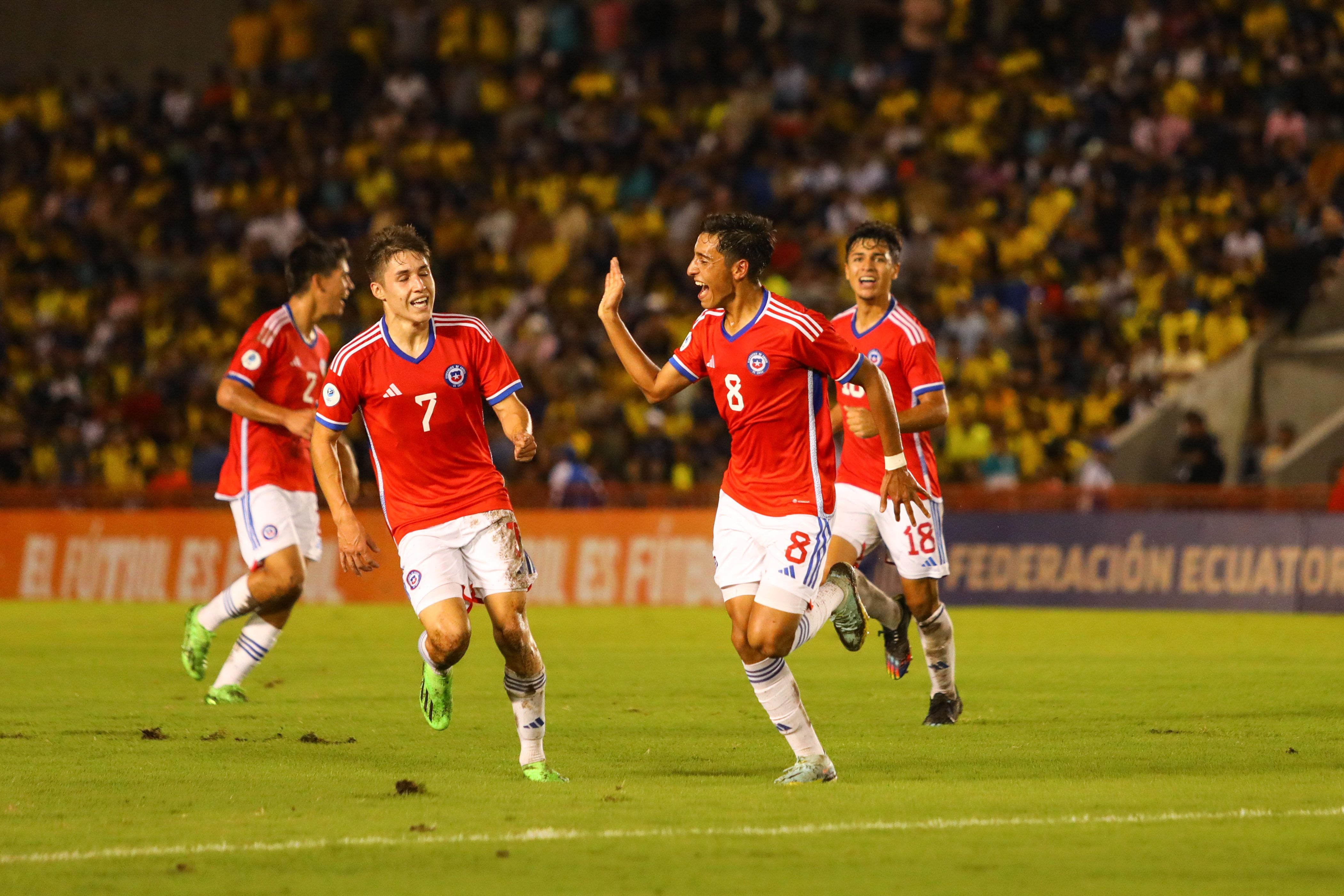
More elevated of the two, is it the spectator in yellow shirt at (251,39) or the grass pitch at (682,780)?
the spectator in yellow shirt at (251,39)

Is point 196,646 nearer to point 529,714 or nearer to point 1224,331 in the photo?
point 529,714

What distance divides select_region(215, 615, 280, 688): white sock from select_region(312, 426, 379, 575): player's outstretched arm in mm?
2946

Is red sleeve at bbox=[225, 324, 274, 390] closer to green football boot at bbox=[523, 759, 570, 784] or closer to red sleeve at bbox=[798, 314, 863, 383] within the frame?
green football boot at bbox=[523, 759, 570, 784]

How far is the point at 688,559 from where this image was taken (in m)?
20.8

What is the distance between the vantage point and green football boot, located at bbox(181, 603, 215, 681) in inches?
458

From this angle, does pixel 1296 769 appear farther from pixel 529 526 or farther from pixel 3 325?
pixel 3 325

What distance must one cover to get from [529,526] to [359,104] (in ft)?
40.3

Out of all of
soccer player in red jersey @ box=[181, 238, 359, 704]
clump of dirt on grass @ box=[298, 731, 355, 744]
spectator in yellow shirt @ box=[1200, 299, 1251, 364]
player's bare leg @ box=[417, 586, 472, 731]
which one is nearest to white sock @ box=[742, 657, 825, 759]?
player's bare leg @ box=[417, 586, 472, 731]

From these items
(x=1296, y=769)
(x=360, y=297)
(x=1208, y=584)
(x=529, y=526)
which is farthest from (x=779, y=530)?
(x=360, y=297)

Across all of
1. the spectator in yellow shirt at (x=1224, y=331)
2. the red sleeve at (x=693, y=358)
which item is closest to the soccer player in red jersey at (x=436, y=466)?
the red sleeve at (x=693, y=358)

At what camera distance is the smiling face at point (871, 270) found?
1039cm

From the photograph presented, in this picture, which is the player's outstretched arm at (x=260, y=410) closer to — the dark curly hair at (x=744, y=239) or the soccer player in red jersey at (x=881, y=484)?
the soccer player in red jersey at (x=881, y=484)

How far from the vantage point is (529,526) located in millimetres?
21516

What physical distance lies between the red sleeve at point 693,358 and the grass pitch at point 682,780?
5.89 feet
